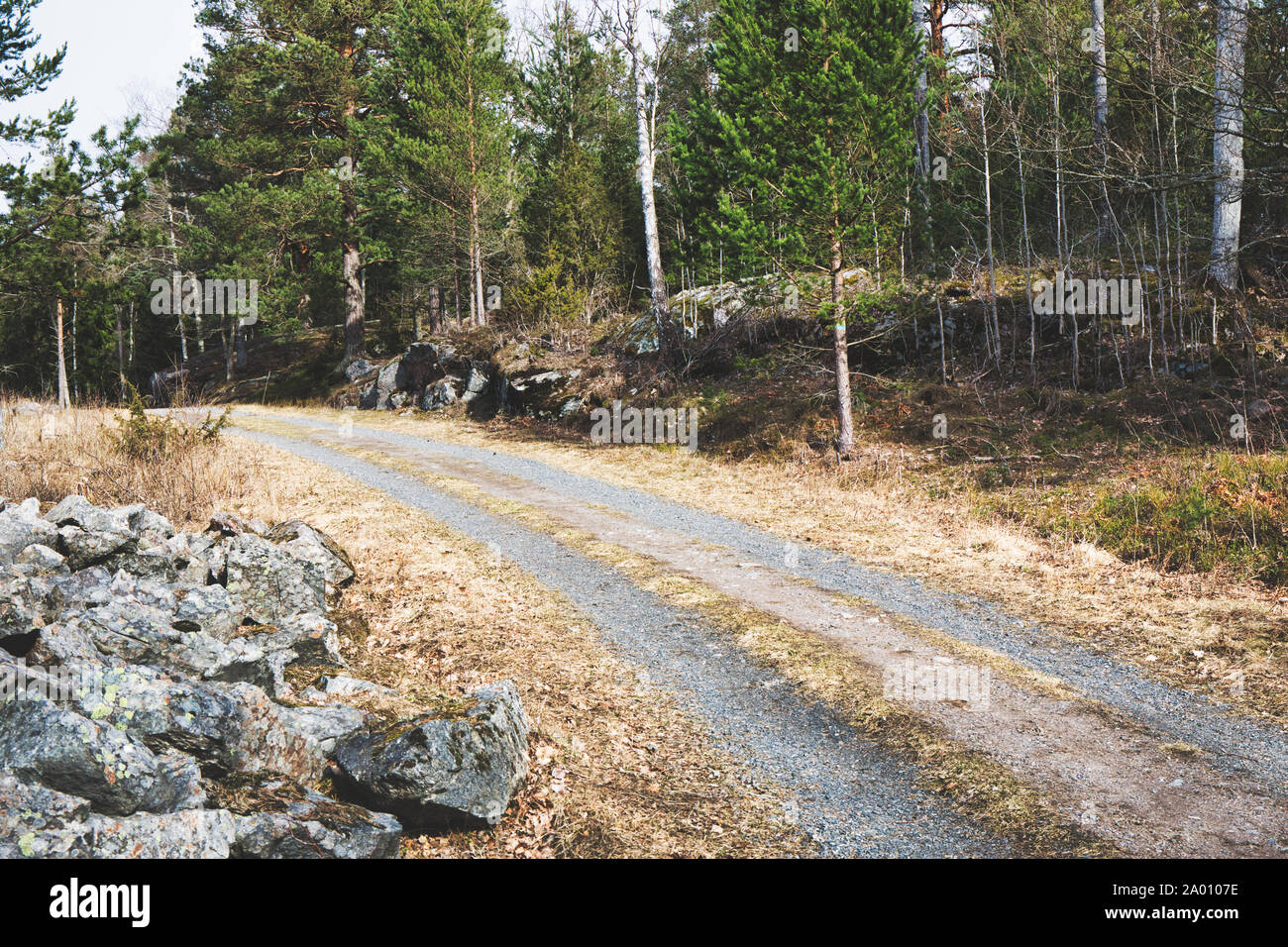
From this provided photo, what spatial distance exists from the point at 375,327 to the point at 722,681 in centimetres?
3494

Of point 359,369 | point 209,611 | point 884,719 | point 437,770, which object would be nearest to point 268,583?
point 209,611

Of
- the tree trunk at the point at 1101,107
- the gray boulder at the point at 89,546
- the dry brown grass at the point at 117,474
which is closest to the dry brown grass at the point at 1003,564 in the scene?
the dry brown grass at the point at 117,474

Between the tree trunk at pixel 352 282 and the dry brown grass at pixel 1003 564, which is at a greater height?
the tree trunk at pixel 352 282

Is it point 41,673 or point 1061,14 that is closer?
point 41,673

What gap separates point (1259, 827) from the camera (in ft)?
14.7

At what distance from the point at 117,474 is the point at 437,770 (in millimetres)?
10150

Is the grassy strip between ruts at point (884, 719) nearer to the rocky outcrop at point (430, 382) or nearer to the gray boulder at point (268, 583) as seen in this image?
the gray boulder at point (268, 583)

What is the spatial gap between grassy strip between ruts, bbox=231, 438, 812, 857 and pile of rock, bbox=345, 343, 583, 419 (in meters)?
11.0

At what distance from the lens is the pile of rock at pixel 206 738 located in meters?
3.81

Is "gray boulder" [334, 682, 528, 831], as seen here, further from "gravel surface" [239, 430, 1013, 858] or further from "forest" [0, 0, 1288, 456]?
"forest" [0, 0, 1288, 456]

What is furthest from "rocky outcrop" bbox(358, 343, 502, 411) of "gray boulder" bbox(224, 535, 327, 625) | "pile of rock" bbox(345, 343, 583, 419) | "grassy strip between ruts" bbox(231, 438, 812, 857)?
"gray boulder" bbox(224, 535, 327, 625)

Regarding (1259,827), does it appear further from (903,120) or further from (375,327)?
(375,327)

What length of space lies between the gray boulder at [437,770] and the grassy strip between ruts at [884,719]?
2.75m
